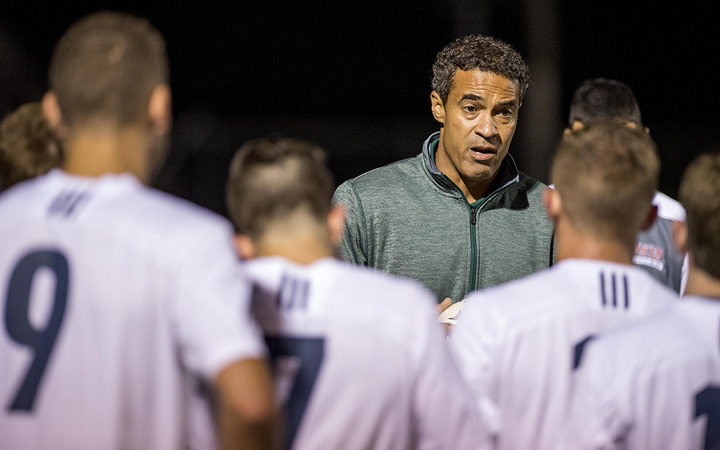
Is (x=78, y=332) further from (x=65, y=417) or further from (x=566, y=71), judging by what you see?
(x=566, y=71)

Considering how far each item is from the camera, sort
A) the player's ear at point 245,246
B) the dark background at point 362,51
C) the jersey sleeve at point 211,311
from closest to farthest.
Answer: the jersey sleeve at point 211,311, the player's ear at point 245,246, the dark background at point 362,51

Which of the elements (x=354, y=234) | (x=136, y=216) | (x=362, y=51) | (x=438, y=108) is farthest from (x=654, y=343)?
(x=362, y=51)

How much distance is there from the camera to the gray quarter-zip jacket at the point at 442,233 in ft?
12.4

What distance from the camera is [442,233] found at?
3803mm

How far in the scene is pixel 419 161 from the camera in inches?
160

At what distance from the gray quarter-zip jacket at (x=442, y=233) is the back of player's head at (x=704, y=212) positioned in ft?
4.80

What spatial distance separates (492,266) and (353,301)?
5.73 ft

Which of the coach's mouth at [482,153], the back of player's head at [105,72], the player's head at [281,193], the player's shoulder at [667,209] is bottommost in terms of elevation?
the player's shoulder at [667,209]

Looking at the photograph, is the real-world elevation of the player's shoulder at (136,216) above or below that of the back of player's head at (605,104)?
above

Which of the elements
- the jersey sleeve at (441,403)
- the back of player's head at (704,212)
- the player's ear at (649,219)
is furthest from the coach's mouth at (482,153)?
the jersey sleeve at (441,403)

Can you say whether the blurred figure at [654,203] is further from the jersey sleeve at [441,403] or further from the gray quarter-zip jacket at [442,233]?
the jersey sleeve at [441,403]

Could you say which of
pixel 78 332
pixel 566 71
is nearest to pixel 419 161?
pixel 78 332

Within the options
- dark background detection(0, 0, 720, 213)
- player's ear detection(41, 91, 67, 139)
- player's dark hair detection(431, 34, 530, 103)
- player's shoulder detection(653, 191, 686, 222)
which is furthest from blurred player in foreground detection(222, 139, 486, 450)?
dark background detection(0, 0, 720, 213)

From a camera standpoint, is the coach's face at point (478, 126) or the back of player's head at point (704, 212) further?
the coach's face at point (478, 126)
